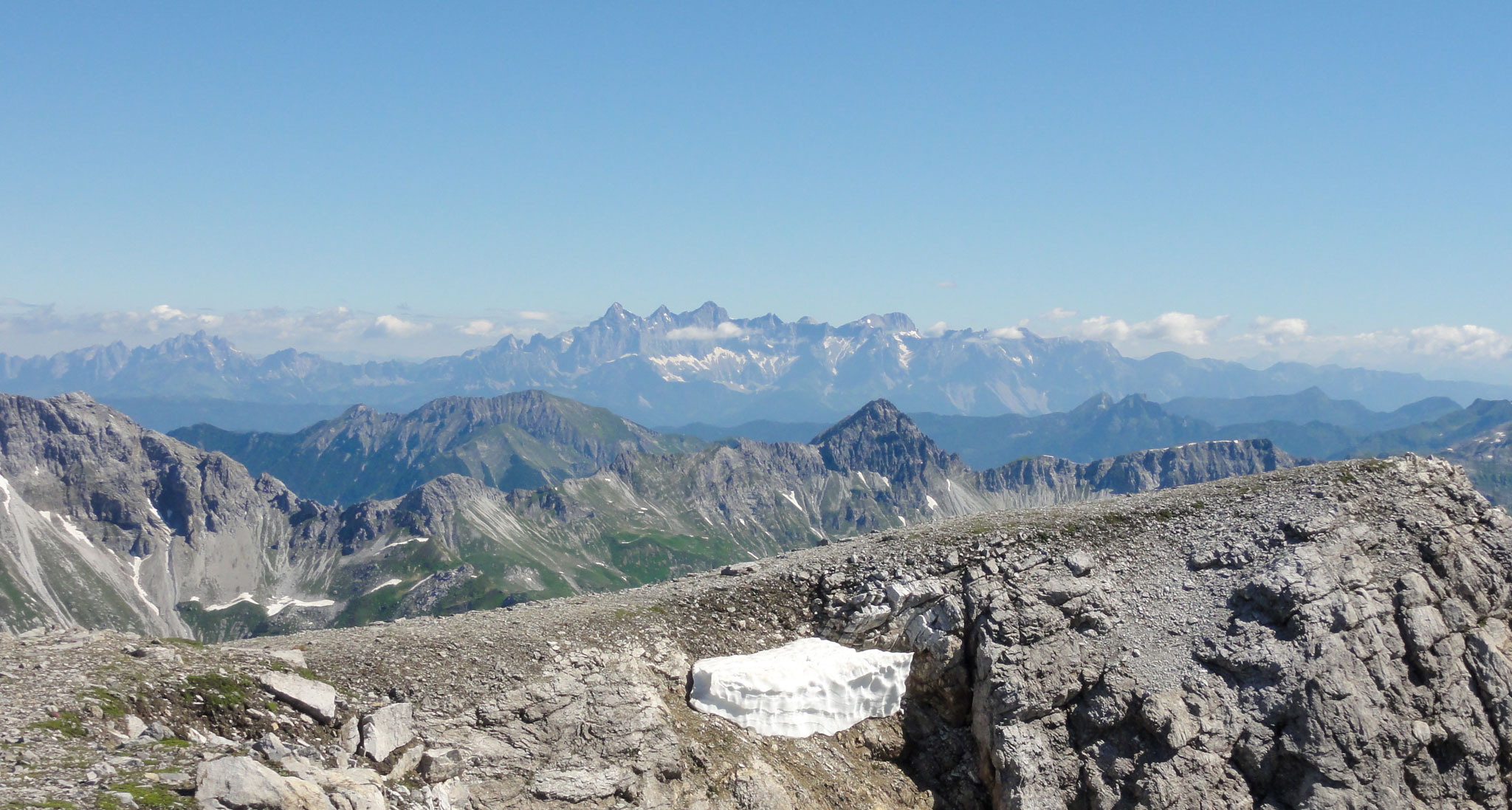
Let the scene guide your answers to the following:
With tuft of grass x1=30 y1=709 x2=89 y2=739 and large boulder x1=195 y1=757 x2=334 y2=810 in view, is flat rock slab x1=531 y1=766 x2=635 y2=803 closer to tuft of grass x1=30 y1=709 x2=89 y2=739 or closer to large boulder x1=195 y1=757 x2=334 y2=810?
large boulder x1=195 y1=757 x2=334 y2=810

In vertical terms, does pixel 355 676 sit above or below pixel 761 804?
above

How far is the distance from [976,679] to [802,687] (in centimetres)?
789

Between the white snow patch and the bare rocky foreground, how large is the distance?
2.51 ft

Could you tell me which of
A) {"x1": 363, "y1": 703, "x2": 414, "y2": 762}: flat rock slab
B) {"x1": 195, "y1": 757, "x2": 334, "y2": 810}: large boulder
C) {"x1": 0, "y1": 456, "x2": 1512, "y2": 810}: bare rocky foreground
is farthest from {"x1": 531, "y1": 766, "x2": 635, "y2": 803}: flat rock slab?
{"x1": 195, "y1": 757, "x2": 334, "y2": 810}: large boulder

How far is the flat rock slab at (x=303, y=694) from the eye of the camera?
27.2m

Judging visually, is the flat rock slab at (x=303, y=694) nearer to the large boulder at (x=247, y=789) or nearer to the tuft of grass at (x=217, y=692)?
the tuft of grass at (x=217, y=692)

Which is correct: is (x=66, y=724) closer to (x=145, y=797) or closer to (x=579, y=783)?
(x=145, y=797)

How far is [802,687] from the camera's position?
34406mm

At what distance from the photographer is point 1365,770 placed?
3266 cm

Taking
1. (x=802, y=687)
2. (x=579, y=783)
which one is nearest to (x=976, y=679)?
(x=802, y=687)

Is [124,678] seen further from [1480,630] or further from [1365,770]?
[1480,630]

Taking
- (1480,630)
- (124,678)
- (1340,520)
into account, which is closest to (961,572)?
(1340,520)

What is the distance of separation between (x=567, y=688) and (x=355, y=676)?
7.52m

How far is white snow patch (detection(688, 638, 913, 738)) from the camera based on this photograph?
33.5 meters
